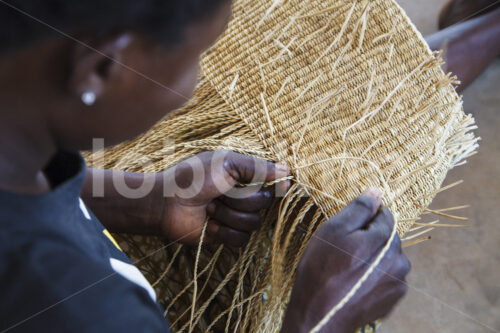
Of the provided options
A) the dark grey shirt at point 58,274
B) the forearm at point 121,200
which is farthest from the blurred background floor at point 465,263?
the dark grey shirt at point 58,274

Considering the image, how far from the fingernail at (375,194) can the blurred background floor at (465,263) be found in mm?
544

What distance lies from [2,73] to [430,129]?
67cm

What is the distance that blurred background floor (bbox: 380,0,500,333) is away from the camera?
113 centimetres

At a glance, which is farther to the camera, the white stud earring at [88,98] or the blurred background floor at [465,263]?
the blurred background floor at [465,263]

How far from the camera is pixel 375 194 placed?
708 mm

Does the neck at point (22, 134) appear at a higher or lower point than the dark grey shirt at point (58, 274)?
higher

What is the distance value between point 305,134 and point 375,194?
0.17 meters

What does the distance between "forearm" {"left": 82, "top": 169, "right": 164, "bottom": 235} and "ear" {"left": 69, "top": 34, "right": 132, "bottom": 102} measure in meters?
0.46

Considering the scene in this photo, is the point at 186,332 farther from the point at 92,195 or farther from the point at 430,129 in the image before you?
the point at 430,129

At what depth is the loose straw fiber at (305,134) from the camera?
782 mm

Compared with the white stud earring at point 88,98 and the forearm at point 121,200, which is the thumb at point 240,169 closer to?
the forearm at point 121,200

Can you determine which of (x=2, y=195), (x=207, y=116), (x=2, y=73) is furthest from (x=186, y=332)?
(x=2, y=73)

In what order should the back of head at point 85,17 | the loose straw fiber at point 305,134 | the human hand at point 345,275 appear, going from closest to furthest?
1. the back of head at point 85,17
2. the human hand at point 345,275
3. the loose straw fiber at point 305,134

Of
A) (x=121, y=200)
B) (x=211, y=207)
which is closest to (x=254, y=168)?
(x=211, y=207)
